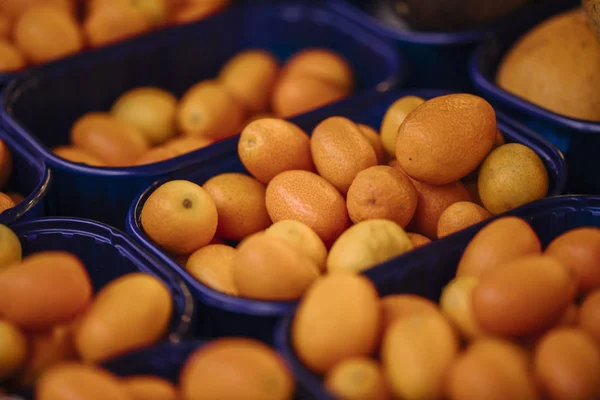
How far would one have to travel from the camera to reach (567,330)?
0.87 meters

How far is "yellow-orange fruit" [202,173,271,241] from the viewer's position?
4.27 feet

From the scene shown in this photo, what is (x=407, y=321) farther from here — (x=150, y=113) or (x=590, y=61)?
(x=150, y=113)

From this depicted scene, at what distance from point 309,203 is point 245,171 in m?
0.30

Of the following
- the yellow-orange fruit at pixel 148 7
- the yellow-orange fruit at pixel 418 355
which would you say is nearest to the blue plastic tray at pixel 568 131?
the yellow-orange fruit at pixel 418 355

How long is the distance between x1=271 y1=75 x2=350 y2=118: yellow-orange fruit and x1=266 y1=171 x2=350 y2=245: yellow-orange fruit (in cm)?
A: 53

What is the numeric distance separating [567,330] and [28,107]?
1.44m

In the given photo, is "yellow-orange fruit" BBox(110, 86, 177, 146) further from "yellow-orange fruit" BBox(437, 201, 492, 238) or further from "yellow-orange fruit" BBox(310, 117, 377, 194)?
"yellow-orange fruit" BBox(437, 201, 492, 238)

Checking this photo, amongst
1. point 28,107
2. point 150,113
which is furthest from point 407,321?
point 28,107

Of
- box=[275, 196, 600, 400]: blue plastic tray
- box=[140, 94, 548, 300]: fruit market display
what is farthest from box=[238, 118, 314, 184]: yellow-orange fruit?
box=[275, 196, 600, 400]: blue plastic tray

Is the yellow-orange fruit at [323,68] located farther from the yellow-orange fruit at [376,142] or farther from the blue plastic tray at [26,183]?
the blue plastic tray at [26,183]

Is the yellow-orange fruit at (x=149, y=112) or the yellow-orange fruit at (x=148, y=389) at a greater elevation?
the yellow-orange fruit at (x=148, y=389)

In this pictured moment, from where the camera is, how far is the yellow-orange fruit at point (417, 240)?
1.19 metres

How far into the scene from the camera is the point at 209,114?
1770mm

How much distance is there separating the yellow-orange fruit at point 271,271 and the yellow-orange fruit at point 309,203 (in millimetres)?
172
